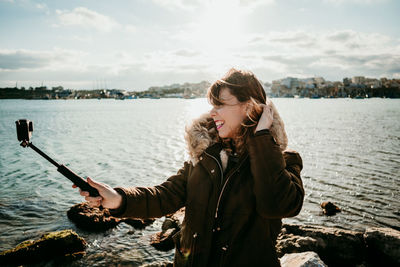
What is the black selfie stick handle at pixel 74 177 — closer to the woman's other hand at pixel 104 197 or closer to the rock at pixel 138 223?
the woman's other hand at pixel 104 197

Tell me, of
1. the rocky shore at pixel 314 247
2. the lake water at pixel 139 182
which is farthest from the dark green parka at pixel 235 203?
the rocky shore at pixel 314 247

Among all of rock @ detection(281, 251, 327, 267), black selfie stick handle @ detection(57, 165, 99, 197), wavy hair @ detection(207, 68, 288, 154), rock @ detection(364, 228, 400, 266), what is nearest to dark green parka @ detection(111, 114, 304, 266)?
wavy hair @ detection(207, 68, 288, 154)

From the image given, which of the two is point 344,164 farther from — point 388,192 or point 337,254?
point 337,254

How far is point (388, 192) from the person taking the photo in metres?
15.2

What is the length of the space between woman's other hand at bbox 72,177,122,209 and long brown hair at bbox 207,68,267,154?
1.35 meters

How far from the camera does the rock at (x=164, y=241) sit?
9.97 m

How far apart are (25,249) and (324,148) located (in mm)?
28153

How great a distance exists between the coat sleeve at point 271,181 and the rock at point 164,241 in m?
8.40

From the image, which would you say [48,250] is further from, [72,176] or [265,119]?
[265,119]

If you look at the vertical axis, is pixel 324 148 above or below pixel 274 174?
below

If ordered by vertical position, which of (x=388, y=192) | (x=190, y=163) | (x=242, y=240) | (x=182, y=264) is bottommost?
(x=388, y=192)

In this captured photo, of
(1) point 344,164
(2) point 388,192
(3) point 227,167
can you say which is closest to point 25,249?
(3) point 227,167

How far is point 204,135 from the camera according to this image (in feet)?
10.3

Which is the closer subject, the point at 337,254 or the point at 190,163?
the point at 190,163
